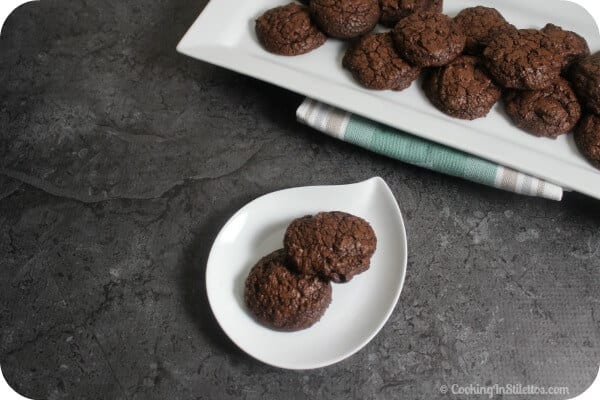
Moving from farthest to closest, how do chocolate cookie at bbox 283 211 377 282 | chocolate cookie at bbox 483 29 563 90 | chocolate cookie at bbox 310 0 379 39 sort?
1. chocolate cookie at bbox 310 0 379 39
2. chocolate cookie at bbox 483 29 563 90
3. chocolate cookie at bbox 283 211 377 282

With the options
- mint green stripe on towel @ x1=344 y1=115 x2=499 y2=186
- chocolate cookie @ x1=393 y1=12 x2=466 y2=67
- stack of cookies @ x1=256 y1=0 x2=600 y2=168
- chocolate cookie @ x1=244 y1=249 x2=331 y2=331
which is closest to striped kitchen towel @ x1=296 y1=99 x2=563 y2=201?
mint green stripe on towel @ x1=344 y1=115 x2=499 y2=186

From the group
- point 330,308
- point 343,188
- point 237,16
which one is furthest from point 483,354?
point 237,16

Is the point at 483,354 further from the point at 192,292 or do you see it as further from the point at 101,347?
the point at 101,347

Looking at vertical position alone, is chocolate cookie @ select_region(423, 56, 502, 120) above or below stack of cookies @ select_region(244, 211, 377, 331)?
above

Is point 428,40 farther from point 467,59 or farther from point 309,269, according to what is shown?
point 309,269

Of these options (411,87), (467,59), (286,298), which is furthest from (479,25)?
(286,298)

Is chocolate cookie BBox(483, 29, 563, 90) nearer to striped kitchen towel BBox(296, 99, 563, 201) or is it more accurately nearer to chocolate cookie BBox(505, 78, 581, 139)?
chocolate cookie BBox(505, 78, 581, 139)

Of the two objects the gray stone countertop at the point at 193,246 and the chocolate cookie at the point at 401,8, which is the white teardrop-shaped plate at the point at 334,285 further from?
the chocolate cookie at the point at 401,8
